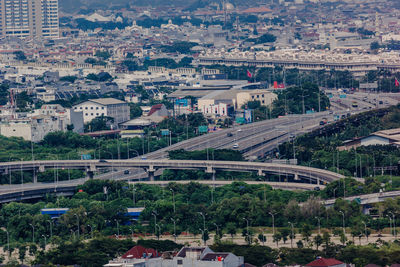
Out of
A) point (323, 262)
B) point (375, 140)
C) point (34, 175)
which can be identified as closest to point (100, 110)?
point (34, 175)

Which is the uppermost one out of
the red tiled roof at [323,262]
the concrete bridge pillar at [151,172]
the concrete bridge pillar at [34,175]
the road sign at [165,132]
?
the red tiled roof at [323,262]

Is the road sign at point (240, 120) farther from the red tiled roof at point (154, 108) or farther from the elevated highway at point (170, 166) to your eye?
the elevated highway at point (170, 166)

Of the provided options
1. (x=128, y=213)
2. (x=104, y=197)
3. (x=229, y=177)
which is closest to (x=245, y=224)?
(x=128, y=213)

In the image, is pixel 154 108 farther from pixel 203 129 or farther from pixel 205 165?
pixel 205 165

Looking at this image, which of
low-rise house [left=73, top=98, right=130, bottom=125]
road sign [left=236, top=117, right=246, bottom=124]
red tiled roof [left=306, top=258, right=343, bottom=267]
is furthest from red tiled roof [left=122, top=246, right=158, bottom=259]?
low-rise house [left=73, top=98, right=130, bottom=125]

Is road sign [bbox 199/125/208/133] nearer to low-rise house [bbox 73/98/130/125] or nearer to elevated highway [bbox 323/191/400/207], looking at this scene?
low-rise house [bbox 73/98/130/125]

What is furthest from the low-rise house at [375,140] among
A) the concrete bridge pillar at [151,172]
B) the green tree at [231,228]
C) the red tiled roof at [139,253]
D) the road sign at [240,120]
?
the red tiled roof at [139,253]

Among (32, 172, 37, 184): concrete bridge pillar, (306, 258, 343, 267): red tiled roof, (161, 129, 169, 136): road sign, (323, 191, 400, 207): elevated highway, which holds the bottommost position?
(32, 172, 37, 184): concrete bridge pillar

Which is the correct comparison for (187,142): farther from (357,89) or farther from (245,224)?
(357,89)
